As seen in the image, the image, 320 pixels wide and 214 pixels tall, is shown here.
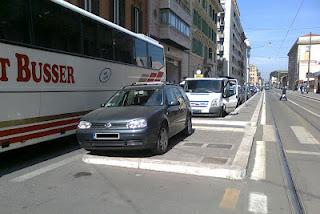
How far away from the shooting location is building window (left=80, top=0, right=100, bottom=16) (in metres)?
24.7

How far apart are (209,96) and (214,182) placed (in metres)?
13.4

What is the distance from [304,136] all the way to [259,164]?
5.74 meters

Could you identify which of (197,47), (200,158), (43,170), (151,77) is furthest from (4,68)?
(197,47)

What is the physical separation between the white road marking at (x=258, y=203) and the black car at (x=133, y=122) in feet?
9.94

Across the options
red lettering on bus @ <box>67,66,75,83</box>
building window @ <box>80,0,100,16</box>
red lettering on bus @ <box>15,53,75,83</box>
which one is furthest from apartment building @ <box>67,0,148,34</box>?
red lettering on bus @ <box>15,53,75,83</box>

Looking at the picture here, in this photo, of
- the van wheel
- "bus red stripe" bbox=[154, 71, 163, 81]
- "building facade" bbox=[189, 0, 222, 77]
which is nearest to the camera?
"bus red stripe" bbox=[154, 71, 163, 81]

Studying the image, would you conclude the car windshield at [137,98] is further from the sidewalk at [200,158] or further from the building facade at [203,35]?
the building facade at [203,35]

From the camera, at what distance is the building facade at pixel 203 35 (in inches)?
2190

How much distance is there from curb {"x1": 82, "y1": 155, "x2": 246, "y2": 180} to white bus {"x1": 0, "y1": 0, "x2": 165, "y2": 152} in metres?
1.49

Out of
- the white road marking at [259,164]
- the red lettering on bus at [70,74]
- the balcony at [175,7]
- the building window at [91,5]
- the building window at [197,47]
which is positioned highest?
the balcony at [175,7]

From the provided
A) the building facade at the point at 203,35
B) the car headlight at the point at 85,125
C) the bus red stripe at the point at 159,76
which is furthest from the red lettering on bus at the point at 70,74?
the building facade at the point at 203,35

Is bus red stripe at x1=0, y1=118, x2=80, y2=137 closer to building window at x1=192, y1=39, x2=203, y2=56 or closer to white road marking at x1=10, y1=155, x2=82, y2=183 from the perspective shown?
white road marking at x1=10, y1=155, x2=82, y2=183

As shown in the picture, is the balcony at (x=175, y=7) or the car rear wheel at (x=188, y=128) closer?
Answer: the car rear wheel at (x=188, y=128)

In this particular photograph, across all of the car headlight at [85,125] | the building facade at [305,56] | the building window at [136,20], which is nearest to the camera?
the car headlight at [85,125]
